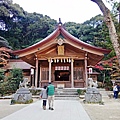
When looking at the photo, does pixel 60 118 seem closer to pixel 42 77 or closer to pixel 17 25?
pixel 42 77

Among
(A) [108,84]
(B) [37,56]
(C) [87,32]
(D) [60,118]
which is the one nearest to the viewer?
(D) [60,118]

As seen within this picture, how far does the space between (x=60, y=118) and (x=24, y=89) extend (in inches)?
224

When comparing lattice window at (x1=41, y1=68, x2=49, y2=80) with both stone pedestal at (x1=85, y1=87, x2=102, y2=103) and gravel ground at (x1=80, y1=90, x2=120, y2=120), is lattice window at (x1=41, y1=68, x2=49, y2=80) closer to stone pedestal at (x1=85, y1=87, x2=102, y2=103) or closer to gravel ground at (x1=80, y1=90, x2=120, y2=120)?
stone pedestal at (x1=85, y1=87, x2=102, y2=103)

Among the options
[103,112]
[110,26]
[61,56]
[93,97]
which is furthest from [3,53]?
[110,26]

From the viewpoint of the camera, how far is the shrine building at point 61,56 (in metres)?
17.2

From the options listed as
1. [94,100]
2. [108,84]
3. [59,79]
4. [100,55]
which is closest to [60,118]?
[94,100]

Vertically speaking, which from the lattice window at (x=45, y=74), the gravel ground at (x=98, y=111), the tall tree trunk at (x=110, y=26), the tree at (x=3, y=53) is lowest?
the gravel ground at (x=98, y=111)

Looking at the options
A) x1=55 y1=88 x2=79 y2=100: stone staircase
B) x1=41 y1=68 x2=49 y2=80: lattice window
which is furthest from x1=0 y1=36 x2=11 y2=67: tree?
x1=55 y1=88 x2=79 y2=100: stone staircase

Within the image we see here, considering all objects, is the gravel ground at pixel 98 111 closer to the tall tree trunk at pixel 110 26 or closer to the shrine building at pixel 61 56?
the tall tree trunk at pixel 110 26

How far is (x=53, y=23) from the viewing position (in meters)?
43.9

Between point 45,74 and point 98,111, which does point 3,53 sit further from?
point 98,111

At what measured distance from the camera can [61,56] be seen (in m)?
17.9

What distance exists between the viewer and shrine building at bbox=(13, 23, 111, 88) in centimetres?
1725

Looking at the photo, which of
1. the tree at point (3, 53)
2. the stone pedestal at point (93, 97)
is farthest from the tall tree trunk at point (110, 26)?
the tree at point (3, 53)
